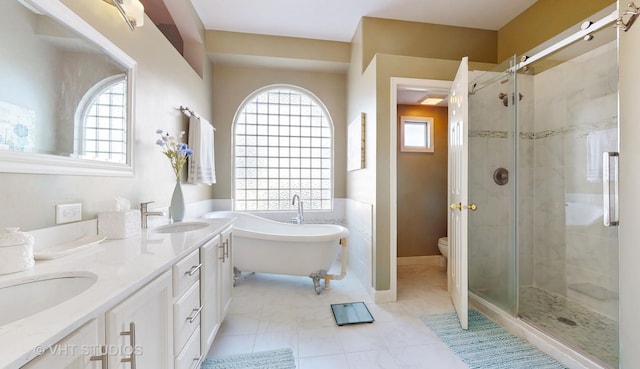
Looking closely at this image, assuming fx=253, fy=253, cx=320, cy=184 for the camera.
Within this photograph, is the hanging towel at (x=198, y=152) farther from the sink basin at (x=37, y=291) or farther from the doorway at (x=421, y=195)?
the doorway at (x=421, y=195)

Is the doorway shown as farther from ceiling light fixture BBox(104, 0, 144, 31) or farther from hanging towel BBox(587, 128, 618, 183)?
ceiling light fixture BBox(104, 0, 144, 31)

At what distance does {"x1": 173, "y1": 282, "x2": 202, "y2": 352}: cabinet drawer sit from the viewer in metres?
1.08

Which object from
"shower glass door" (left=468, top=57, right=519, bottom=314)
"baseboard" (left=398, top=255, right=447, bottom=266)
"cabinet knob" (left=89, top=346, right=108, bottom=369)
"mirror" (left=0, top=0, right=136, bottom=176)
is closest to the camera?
"cabinet knob" (left=89, top=346, right=108, bottom=369)

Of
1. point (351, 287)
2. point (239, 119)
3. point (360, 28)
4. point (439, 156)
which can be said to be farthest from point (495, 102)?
point (239, 119)

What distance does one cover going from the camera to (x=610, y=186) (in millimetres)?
1342

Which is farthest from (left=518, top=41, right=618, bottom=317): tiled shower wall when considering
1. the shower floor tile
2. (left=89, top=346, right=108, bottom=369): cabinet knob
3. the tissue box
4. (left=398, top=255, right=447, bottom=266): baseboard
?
the tissue box

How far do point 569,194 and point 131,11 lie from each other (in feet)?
11.8

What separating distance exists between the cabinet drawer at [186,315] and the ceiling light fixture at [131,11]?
61.8 inches

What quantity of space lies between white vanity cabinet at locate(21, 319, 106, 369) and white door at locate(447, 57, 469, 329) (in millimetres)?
2083

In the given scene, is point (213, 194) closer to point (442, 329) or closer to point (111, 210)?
point (111, 210)

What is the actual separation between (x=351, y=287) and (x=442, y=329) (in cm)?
95

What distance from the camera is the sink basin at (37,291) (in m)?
0.75

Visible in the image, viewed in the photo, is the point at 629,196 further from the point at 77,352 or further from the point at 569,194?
the point at 77,352

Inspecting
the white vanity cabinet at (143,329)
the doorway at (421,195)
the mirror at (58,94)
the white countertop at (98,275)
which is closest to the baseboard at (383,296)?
the doorway at (421,195)
